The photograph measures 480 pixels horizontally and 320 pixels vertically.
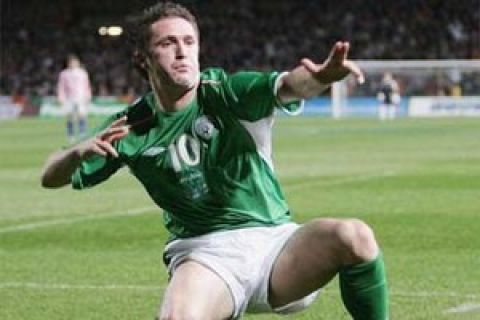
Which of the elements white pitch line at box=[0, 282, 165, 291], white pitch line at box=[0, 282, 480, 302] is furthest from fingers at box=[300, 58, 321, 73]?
white pitch line at box=[0, 282, 165, 291]

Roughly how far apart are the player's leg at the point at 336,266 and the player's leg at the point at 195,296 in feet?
0.90

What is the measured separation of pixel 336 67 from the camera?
17.7 ft

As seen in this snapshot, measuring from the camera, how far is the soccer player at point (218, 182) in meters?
5.77

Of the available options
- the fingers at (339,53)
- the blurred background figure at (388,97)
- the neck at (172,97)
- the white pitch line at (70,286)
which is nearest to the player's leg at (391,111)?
the blurred background figure at (388,97)

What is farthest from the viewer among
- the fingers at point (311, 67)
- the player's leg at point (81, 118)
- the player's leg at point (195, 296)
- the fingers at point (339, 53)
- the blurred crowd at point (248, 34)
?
the blurred crowd at point (248, 34)

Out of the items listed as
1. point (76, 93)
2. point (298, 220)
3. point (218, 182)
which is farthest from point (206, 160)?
point (76, 93)

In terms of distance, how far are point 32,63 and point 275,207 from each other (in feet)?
170

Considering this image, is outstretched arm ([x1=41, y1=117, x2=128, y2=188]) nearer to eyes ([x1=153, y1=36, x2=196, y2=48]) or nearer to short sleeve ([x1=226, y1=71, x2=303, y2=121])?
eyes ([x1=153, y1=36, x2=196, y2=48])

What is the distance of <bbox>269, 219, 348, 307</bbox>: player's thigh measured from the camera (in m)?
5.81

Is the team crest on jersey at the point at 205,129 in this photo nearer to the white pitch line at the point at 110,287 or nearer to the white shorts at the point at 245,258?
the white shorts at the point at 245,258

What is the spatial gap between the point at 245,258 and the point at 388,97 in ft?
122

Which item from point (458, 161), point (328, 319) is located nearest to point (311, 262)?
point (328, 319)

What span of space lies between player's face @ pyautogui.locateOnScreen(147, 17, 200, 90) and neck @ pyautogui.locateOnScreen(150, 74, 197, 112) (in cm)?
4

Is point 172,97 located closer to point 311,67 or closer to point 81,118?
point 311,67
